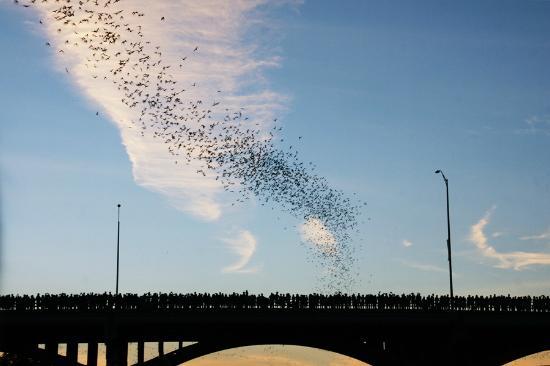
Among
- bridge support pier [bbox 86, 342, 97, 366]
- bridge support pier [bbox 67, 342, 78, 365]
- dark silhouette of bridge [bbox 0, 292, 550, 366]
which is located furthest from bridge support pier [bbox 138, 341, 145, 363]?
bridge support pier [bbox 67, 342, 78, 365]

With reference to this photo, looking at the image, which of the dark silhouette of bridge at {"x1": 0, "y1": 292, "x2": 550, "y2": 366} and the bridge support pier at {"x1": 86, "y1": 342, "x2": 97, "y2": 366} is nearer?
the dark silhouette of bridge at {"x1": 0, "y1": 292, "x2": 550, "y2": 366}

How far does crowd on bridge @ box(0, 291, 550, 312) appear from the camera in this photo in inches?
2144

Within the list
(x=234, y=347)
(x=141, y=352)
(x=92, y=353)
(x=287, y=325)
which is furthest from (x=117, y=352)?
(x=287, y=325)

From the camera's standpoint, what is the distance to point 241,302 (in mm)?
56969

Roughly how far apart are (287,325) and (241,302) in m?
3.51

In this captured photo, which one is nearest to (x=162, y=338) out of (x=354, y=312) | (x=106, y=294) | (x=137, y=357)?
(x=137, y=357)

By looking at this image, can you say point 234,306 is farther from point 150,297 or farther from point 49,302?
point 49,302

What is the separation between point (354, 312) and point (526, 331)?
1447 cm

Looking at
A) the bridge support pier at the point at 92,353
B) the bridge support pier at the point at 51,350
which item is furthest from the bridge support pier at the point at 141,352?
the bridge support pier at the point at 51,350

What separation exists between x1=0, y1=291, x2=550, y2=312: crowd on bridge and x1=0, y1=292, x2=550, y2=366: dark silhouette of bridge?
0.06m

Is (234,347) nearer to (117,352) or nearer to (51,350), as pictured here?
(117,352)

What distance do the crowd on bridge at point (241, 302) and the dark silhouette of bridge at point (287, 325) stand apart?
0.06 meters

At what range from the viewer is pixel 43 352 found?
59219mm

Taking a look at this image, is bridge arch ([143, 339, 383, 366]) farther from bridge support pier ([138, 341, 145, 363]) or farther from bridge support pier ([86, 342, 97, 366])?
bridge support pier ([86, 342, 97, 366])
